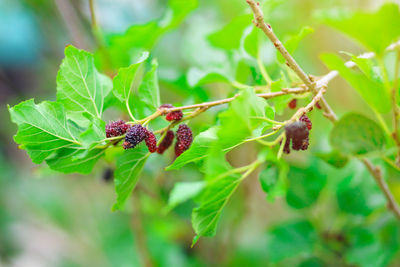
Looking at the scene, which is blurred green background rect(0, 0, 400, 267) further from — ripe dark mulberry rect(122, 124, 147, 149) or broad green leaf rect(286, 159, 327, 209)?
ripe dark mulberry rect(122, 124, 147, 149)

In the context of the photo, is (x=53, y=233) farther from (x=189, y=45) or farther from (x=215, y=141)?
(x=215, y=141)

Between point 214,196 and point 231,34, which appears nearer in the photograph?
point 214,196

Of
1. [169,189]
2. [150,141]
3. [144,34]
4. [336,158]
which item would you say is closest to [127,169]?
[150,141]

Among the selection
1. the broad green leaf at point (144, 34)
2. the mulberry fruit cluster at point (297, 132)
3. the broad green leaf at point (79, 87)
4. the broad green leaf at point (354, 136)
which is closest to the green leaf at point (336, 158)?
the broad green leaf at point (354, 136)

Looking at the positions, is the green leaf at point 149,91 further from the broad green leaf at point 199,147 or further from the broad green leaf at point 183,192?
the broad green leaf at point 183,192

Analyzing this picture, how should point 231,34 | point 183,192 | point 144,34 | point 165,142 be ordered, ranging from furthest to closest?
point 144,34, point 231,34, point 165,142, point 183,192

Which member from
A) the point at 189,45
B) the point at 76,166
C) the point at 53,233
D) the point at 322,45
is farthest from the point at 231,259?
the point at 53,233

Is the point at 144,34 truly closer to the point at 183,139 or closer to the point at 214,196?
the point at 183,139
